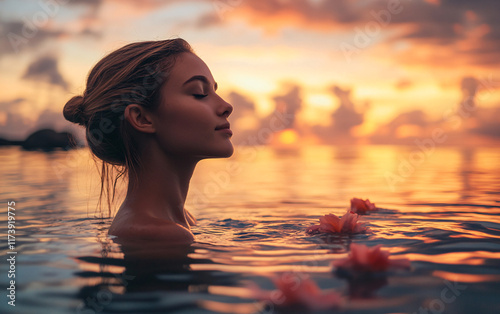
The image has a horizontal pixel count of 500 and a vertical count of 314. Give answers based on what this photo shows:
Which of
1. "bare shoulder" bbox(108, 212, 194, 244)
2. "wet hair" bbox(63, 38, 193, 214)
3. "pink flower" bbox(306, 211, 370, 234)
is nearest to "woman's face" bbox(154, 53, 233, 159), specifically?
"wet hair" bbox(63, 38, 193, 214)

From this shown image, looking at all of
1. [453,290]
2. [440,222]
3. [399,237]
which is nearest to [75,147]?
[399,237]

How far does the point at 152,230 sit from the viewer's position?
411 cm

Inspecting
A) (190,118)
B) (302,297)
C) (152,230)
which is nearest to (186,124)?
(190,118)

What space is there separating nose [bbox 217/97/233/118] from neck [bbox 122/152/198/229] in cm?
58

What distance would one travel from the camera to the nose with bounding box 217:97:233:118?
433 centimetres

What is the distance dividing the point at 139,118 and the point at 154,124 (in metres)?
0.15

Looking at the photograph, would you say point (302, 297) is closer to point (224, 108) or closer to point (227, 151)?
point (227, 151)

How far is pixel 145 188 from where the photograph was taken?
4.34m

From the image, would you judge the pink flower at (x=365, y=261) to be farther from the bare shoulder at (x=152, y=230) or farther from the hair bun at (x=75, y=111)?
the hair bun at (x=75, y=111)

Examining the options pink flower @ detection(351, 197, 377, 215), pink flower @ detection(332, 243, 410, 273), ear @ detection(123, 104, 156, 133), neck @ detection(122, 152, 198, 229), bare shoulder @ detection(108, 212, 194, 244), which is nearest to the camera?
pink flower @ detection(332, 243, 410, 273)

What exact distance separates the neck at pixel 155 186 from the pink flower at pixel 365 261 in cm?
201

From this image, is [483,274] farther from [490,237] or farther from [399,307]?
[490,237]

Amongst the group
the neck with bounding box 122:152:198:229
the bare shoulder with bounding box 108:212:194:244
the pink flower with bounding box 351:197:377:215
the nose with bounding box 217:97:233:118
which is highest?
the nose with bounding box 217:97:233:118

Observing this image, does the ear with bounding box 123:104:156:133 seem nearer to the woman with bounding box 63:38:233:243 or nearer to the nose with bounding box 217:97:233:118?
the woman with bounding box 63:38:233:243
